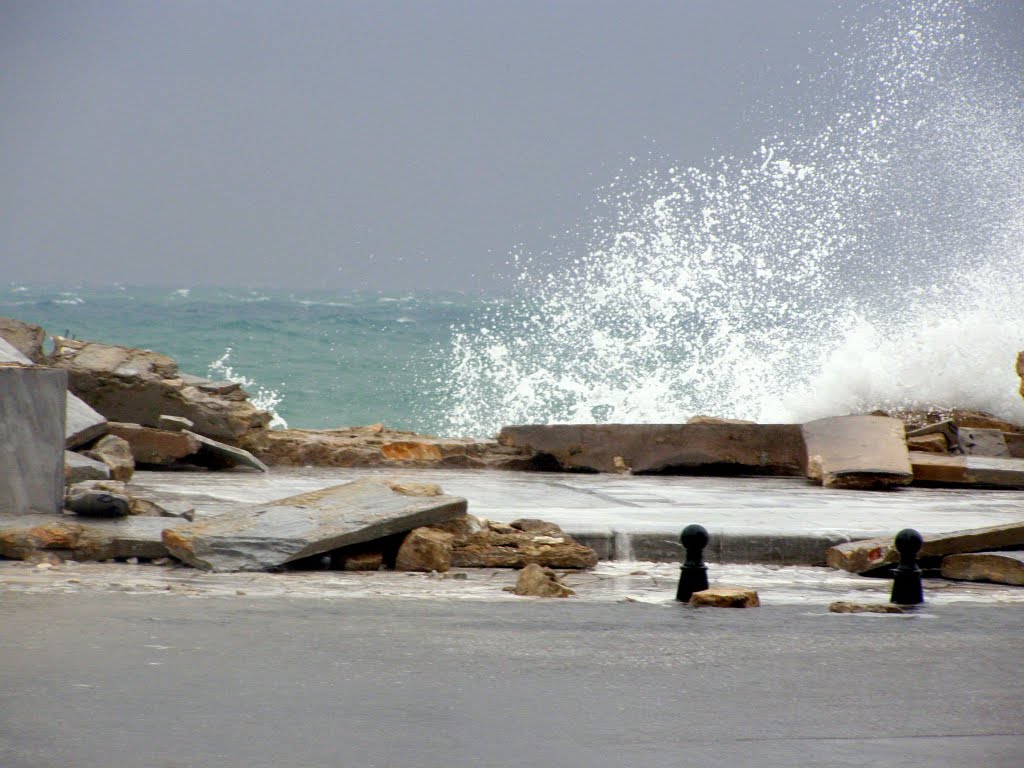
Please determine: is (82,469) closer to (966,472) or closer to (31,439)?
(31,439)

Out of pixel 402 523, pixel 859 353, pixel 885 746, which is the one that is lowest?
pixel 885 746

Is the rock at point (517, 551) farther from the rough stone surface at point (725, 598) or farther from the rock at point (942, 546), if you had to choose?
the rock at point (942, 546)

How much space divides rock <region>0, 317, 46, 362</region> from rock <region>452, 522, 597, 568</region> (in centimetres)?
420

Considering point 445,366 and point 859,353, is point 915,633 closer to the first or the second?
point 859,353

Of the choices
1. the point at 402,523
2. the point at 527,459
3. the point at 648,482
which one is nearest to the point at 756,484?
the point at 648,482

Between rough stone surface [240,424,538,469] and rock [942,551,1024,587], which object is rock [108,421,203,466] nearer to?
rough stone surface [240,424,538,469]

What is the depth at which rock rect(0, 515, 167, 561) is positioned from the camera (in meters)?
5.86

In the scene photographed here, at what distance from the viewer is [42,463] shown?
636cm

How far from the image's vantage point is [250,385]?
2655 centimetres

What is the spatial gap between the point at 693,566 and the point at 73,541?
9.20ft

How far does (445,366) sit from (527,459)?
71.5 ft

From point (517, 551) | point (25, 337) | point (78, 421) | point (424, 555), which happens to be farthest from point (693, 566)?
point (25, 337)

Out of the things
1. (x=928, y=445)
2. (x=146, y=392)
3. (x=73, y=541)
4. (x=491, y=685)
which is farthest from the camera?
(x=928, y=445)

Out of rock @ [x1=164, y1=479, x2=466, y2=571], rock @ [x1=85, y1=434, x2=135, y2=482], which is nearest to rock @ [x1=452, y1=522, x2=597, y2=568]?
rock @ [x1=164, y1=479, x2=466, y2=571]
